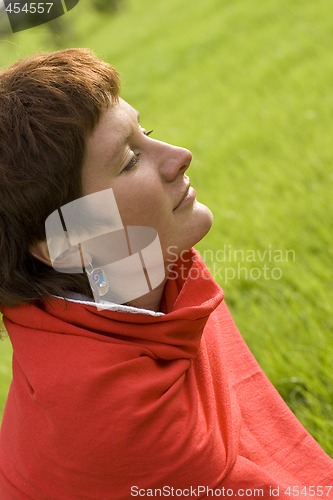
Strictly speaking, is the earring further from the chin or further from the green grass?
the green grass

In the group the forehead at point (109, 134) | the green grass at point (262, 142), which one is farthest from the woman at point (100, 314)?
the green grass at point (262, 142)

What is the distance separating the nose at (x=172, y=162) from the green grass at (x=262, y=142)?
1.81 feet

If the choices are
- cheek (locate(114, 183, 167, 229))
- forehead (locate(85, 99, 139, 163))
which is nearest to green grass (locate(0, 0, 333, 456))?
forehead (locate(85, 99, 139, 163))

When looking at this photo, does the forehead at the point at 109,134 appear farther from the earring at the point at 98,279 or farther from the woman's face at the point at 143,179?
the earring at the point at 98,279

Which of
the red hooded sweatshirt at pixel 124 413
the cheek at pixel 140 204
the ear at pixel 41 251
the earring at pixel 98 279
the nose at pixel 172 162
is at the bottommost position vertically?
the red hooded sweatshirt at pixel 124 413

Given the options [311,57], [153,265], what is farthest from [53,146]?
[311,57]

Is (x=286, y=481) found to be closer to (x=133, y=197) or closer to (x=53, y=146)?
(x=133, y=197)

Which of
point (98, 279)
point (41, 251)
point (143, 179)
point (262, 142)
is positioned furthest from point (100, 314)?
point (262, 142)

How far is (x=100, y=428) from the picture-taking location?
147 centimetres

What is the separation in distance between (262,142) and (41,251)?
350cm

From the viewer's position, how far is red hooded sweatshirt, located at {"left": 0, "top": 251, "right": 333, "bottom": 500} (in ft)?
4.86

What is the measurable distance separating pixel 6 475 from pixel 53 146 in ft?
2.49

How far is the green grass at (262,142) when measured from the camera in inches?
98.7

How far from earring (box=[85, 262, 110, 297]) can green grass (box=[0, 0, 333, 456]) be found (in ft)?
2.17
